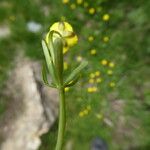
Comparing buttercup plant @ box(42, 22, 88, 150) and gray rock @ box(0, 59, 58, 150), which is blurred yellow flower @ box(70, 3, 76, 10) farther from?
buttercup plant @ box(42, 22, 88, 150)

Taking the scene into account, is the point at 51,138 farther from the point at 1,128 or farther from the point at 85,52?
the point at 85,52

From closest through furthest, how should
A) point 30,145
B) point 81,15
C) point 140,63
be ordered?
1. point 30,145
2. point 140,63
3. point 81,15

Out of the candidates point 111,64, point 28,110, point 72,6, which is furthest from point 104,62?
point 28,110

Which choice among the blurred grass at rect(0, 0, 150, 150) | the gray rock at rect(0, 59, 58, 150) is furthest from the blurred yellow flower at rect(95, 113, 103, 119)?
the gray rock at rect(0, 59, 58, 150)

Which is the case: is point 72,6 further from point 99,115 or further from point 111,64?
point 99,115

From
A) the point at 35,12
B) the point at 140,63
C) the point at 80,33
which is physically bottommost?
the point at 140,63

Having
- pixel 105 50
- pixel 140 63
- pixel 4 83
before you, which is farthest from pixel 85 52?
pixel 4 83

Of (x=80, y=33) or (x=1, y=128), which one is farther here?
(x=80, y=33)

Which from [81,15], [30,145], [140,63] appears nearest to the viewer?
[30,145]

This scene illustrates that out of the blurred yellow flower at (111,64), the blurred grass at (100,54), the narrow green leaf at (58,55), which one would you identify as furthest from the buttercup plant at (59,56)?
the blurred yellow flower at (111,64)
